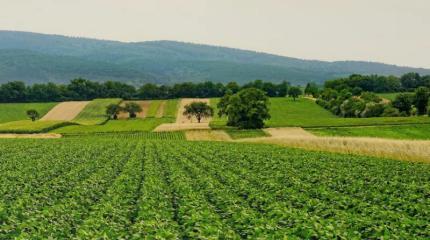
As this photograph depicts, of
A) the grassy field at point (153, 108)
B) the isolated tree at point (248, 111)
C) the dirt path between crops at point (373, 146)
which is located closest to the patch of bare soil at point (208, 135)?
the isolated tree at point (248, 111)

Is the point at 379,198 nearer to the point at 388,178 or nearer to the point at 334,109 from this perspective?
the point at 388,178

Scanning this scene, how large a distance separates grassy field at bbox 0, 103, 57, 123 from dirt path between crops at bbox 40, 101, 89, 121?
104 inches

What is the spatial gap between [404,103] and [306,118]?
2844 cm

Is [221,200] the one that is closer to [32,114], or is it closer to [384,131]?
[384,131]

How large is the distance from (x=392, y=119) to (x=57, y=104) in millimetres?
119450

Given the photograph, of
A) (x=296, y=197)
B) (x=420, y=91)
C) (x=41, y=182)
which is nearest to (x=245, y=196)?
(x=296, y=197)

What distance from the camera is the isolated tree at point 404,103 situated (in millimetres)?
137000

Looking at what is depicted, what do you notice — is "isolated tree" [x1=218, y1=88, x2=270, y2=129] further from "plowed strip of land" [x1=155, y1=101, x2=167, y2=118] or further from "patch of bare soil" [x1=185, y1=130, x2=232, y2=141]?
"plowed strip of land" [x1=155, y1=101, x2=167, y2=118]

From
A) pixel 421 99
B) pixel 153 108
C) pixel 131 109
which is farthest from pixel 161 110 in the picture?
pixel 421 99

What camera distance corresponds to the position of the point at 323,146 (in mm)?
62031

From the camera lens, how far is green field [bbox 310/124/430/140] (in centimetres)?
9288

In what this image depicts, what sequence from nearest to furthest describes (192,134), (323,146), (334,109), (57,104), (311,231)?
1. (311,231)
2. (323,146)
3. (192,134)
4. (334,109)
5. (57,104)

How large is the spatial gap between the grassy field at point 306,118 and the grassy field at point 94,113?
35015 mm

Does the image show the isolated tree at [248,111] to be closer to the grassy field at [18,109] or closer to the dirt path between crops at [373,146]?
the dirt path between crops at [373,146]
